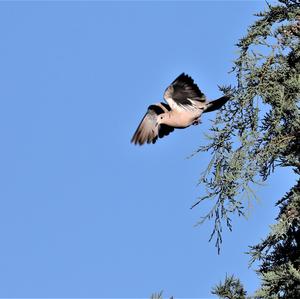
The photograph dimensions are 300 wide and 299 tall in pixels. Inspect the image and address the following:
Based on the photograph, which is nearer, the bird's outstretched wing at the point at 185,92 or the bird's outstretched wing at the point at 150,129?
the bird's outstretched wing at the point at 185,92

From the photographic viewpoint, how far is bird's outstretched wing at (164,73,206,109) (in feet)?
30.6

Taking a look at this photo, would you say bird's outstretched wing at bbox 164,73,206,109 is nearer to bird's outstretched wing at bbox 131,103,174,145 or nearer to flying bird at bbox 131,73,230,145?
flying bird at bbox 131,73,230,145

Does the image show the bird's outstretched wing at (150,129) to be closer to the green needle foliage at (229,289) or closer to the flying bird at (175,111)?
the flying bird at (175,111)

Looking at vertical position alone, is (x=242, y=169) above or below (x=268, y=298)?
above

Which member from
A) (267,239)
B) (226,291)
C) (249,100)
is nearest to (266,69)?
(249,100)

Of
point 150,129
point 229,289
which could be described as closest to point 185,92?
point 150,129

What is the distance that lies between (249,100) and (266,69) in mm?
347

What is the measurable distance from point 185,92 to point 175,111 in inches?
14.0

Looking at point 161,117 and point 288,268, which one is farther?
point 161,117

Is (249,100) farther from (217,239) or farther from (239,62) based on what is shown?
(217,239)

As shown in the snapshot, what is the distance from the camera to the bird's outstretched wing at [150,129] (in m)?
10.1

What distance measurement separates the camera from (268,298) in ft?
24.4

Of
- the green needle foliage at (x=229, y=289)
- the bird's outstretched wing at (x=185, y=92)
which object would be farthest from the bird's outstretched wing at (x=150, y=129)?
the green needle foliage at (x=229, y=289)

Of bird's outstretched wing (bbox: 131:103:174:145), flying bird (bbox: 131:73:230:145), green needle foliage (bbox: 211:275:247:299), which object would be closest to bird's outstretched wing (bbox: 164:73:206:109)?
flying bird (bbox: 131:73:230:145)
